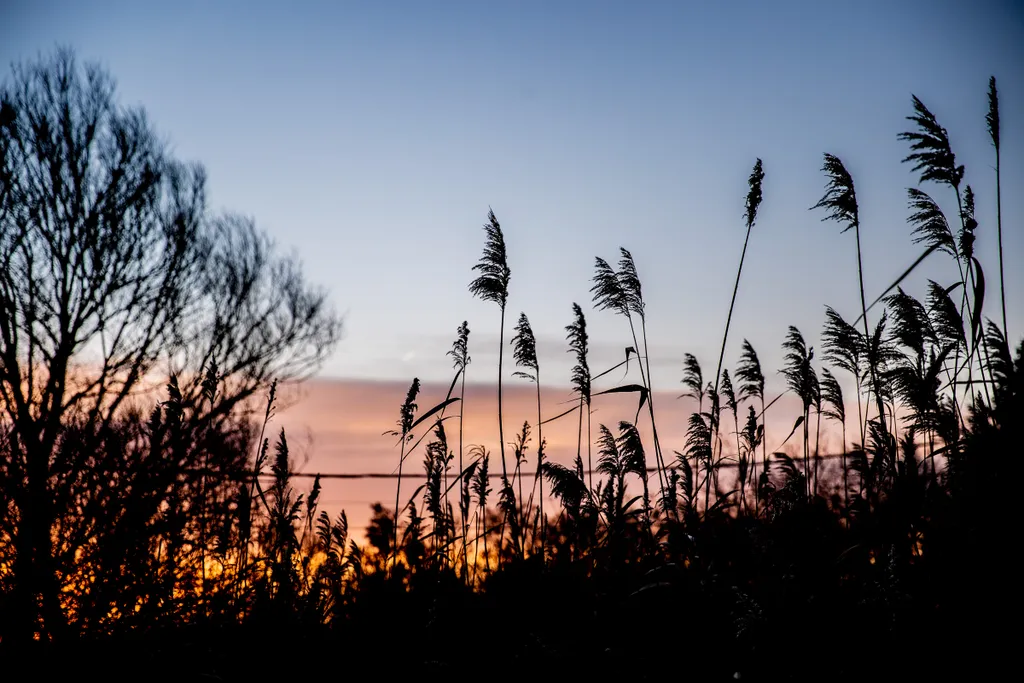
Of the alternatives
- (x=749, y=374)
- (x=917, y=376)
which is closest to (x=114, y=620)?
(x=749, y=374)

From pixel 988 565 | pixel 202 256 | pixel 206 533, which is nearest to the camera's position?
pixel 988 565

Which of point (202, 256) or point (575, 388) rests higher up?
point (202, 256)

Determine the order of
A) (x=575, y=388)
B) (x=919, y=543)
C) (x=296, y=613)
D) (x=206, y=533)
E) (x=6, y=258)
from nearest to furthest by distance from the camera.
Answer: (x=919, y=543), (x=296, y=613), (x=575, y=388), (x=206, y=533), (x=6, y=258)

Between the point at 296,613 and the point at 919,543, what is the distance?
139 inches

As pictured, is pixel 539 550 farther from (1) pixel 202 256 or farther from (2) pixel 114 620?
(1) pixel 202 256

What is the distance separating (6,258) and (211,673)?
843 centimetres

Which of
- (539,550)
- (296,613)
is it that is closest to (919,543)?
(539,550)

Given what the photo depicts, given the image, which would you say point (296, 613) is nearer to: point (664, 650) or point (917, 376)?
point (664, 650)

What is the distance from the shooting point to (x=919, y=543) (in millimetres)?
3666

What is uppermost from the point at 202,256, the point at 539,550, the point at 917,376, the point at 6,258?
the point at 202,256

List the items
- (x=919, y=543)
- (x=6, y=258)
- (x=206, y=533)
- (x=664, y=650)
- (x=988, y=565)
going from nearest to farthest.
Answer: (x=988, y=565) < (x=664, y=650) < (x=919, y=543) < (x=206, y=533) < (x=6, y=258)

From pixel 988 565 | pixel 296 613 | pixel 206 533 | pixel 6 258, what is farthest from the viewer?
pixel 6 258

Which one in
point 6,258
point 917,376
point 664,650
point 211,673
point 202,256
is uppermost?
point 202,256

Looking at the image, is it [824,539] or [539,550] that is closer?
[824,539]
